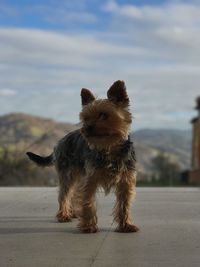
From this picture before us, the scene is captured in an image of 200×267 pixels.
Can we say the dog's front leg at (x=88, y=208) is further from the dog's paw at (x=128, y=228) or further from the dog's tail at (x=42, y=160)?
the dog's tail at (x=42, y=160)

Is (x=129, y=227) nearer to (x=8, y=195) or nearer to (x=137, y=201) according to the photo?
(x=137, y=201)

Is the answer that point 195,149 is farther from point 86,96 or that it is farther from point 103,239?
point 103,239

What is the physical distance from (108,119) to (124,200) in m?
1.16

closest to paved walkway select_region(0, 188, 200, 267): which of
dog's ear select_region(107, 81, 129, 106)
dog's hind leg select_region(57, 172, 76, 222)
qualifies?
dog's hind leg select_region(57, 172, 76, 222)

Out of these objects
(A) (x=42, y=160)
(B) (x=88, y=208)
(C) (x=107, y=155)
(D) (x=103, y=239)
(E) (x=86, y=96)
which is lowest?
(D) (x=103, y=239)

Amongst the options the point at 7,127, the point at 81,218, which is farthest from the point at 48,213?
the point at 7,127

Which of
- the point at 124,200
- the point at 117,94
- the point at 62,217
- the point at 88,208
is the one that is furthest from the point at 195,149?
the point at 117,94

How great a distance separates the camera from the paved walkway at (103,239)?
6.56m

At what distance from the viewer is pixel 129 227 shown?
8.45 metres

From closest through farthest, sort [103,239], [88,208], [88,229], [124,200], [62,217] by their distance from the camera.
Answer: [103,239] < [88,229] < [88,208] < [124,200] < [62,217]

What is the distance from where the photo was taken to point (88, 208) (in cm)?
854

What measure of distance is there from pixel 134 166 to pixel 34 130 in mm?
23011

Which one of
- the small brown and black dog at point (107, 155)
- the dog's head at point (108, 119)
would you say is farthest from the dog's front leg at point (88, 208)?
the dog's head at point (108, 119)

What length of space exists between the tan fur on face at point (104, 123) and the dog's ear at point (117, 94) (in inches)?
3.4
